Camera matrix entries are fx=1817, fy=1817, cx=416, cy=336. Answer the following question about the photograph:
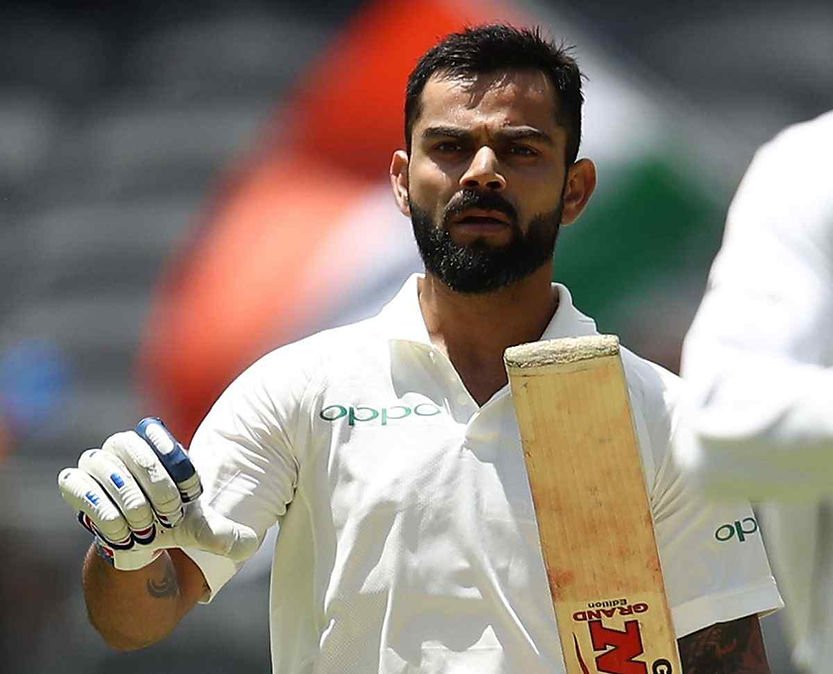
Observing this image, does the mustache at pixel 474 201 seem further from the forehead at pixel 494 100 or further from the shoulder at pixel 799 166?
the shoulder at pixel 799 166

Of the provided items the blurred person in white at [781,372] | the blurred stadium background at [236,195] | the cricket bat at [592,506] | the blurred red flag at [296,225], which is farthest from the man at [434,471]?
the blurred red flag at [296,225]

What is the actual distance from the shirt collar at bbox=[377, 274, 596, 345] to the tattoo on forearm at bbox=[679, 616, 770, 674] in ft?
1.27

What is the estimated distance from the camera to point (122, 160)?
3461mm

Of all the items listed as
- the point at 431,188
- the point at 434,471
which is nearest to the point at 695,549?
the point at 434,471

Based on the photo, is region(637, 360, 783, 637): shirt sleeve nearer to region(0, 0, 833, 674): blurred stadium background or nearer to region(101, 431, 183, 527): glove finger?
region(101, 431, 183, 527): glove finger

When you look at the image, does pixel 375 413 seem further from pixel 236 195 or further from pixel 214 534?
pixel 236 195

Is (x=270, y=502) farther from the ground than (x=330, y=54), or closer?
closer

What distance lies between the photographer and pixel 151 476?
1.89 meters

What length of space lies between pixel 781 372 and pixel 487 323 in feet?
3.48

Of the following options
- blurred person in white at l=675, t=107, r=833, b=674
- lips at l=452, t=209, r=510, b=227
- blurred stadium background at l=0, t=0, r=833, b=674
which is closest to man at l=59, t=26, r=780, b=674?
lips at l=452, t=209, r=510, b=227

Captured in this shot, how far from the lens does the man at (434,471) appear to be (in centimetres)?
202

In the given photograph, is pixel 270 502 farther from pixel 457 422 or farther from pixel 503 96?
pixel 503 96

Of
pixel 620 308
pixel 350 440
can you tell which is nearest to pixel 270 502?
pixel 350 440

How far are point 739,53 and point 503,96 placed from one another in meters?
1.10
